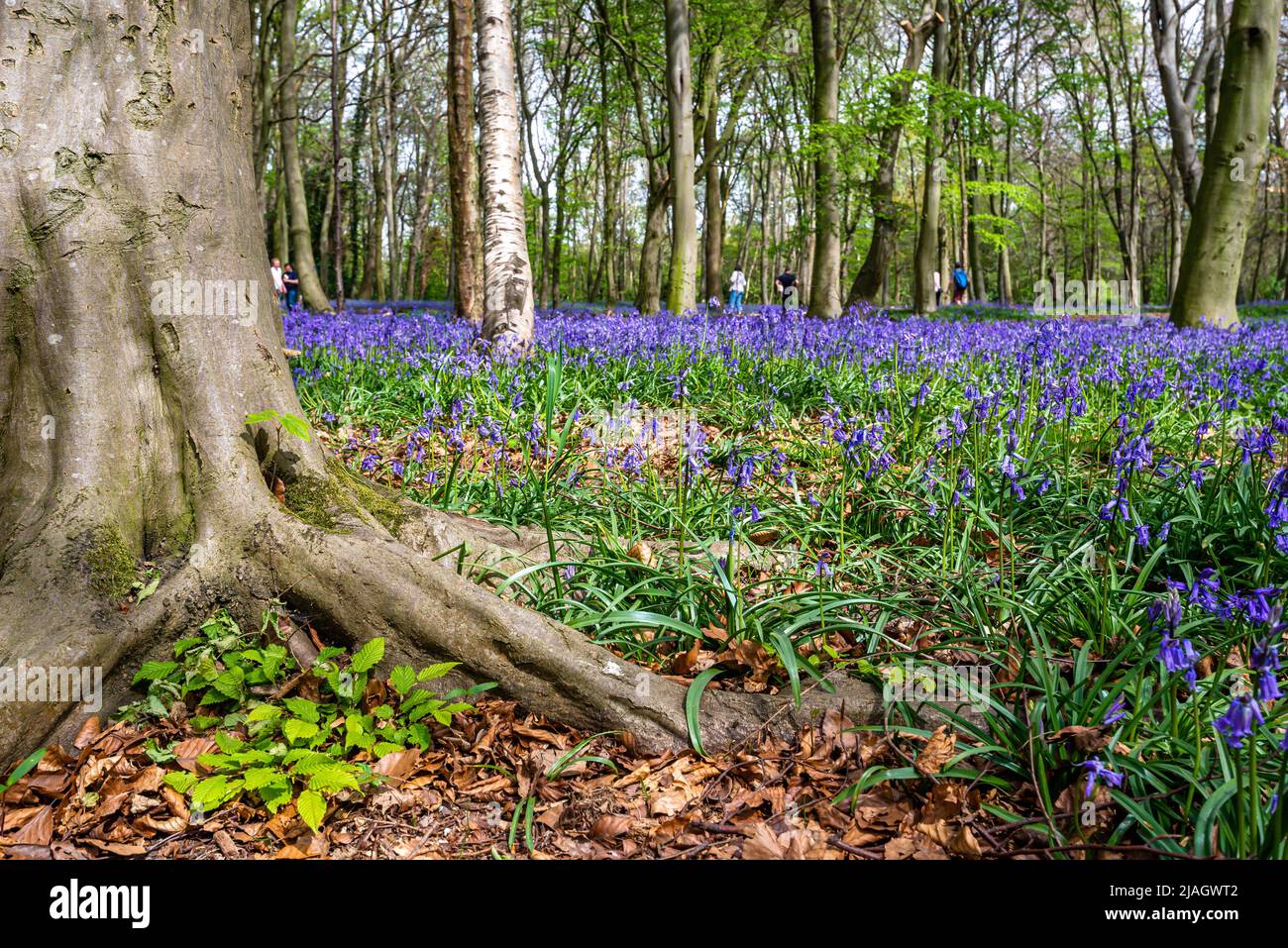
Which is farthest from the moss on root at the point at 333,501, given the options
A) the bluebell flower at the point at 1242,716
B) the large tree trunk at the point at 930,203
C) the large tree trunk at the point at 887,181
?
the large tree trunk at the point at 930,203

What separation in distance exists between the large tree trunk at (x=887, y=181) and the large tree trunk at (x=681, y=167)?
389 centimetres

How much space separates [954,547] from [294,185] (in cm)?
1585


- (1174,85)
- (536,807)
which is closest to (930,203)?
(1174,85)

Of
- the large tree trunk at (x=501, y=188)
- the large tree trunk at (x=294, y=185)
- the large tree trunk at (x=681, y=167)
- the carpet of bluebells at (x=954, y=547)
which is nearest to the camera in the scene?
the carpet of bluebells at (x=954, y=547)

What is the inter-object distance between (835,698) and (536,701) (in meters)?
0.87

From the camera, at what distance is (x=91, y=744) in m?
2.22

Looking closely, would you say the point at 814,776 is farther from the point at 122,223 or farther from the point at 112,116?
the point at 112,116

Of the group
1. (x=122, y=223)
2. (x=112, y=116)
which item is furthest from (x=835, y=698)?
(x=112, y=116)

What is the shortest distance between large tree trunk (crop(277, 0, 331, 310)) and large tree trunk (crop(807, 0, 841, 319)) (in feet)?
28.3

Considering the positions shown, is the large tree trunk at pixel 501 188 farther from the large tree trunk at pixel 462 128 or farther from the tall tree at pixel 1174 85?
the tall tree at pixel 1174 85

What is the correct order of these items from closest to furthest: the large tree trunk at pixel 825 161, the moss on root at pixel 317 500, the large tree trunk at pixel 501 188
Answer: the moss on root at pixel 317 500
the large tree trunk at pixel 501 188
the large tree trunk at pixel 825 161

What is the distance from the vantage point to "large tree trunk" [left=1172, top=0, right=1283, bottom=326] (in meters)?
9.66

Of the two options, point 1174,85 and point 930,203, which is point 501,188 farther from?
point 930,203

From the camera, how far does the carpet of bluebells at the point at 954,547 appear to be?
180 centimetres
